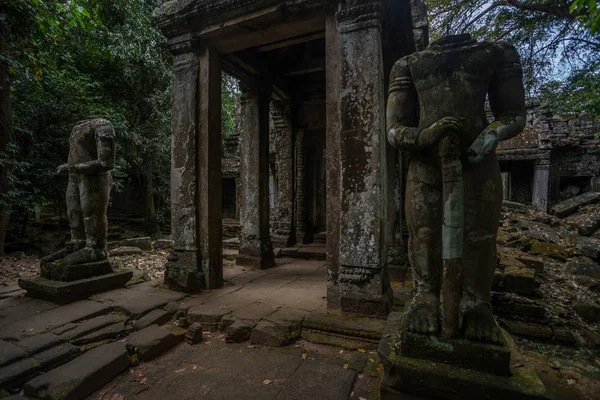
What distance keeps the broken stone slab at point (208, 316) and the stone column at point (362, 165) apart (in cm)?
137

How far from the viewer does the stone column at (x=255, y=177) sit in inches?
223

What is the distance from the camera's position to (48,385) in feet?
7.10

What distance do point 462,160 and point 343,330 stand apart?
1889 mm

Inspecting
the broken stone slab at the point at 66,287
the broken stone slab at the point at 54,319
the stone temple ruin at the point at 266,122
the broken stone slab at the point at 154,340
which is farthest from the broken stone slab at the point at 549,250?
the broken stone slab at the point at 66,287

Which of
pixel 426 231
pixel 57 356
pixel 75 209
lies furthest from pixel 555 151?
pixel 57 356

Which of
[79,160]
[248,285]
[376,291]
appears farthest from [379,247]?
[79,160]

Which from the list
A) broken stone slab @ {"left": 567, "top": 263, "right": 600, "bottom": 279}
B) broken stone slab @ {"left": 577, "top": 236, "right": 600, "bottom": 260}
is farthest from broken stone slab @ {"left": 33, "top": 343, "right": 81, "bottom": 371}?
broken stone slab @ {"left": 577, "top": 236, "right": 600, "bottom": 260}

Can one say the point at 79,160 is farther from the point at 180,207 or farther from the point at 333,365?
the point at 333,365

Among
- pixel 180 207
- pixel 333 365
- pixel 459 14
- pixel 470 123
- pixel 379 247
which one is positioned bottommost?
pixel 333 365

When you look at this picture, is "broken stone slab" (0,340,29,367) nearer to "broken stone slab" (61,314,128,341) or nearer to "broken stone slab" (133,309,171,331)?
"broken stone slab" (61,314,128,341)

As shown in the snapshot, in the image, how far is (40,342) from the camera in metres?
2.65

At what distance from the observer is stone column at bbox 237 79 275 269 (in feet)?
18.6

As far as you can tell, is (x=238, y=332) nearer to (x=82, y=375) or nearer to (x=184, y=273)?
(x=82, y=375)

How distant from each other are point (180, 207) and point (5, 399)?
2.57 m
